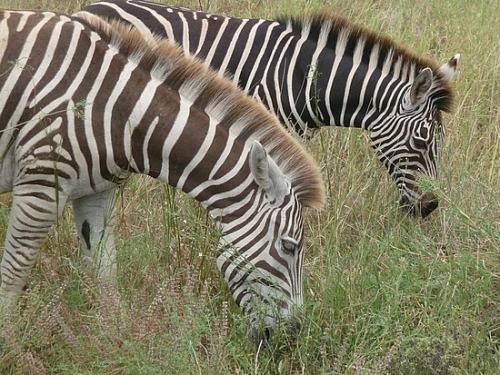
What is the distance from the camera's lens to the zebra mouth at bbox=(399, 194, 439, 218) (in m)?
6.04

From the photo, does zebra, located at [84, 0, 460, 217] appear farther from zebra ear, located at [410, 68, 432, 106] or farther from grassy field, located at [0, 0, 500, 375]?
grassy field, located at [0, 0, 500, 375]

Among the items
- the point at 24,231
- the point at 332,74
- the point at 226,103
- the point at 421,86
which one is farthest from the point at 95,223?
the point at 421,86

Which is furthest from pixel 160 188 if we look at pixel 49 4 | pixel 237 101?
pixel 49 4

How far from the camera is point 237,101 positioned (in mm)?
4590

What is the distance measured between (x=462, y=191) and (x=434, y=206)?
30 cm

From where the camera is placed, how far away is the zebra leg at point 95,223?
4922 millimetres

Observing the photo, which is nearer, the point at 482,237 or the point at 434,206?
the point at 482,237

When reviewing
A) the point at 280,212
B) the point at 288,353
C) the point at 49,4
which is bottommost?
the point at 288,353

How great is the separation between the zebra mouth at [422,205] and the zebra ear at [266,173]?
5.96ft

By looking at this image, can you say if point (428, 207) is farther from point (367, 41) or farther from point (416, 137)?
point (367, 41)

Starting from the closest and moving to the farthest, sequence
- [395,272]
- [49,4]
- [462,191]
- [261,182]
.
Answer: [261,182]
[395,272]
[462,191]
[49,4]

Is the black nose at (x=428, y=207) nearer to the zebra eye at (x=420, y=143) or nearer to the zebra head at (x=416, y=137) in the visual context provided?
the zebra head at (x=416, y=137)

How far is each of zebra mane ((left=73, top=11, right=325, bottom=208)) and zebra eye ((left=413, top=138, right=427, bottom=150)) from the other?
1.82m

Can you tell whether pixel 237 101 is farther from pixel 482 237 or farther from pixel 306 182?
pixel 482 237
